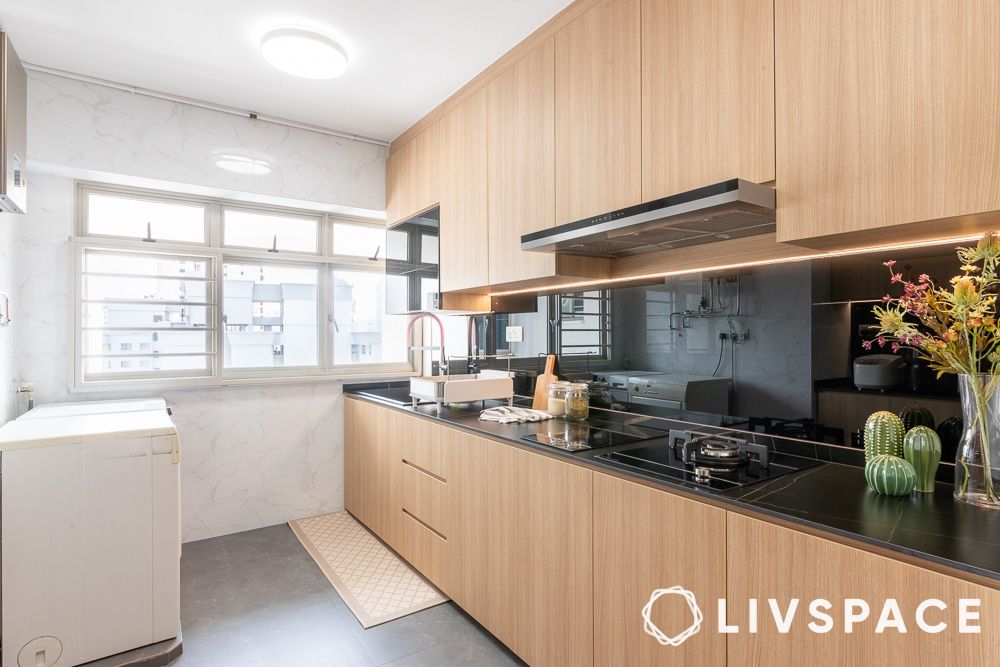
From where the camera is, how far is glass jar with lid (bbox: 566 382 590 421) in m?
2.30

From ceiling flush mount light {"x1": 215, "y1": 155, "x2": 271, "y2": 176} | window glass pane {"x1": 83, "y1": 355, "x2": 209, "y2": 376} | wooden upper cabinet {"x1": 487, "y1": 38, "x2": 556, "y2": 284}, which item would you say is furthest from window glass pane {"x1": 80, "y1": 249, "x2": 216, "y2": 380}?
wooden upper cabinet {"x1": 487, "y1": 38, "x2": 556, "y2": 284}

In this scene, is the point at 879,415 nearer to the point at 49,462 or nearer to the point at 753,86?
the point at 753,86

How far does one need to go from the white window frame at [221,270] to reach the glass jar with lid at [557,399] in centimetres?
179

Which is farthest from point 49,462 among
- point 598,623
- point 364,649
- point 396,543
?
point 598,623

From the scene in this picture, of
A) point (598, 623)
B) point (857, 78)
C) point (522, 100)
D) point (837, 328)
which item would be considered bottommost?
→ point (598, 623)

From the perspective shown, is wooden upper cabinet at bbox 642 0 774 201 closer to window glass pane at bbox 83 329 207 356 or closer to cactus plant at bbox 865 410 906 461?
cactus plant at bbox 865 410 906 461

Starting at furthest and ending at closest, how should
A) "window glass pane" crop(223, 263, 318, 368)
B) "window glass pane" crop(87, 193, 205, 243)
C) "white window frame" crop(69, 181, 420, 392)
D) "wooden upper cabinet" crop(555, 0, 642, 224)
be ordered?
"window glass pane" crop(223, 263, 318, 368)
"window glass pane" crop(87, 193, 205, 243)
"white window frame" crop(69, 181, 420, 392)
"wooden upper cabinet" crop(555, 0, 642, 224)

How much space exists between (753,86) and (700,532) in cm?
122

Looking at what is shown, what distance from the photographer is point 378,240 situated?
3939 millimetres

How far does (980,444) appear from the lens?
1167 mm

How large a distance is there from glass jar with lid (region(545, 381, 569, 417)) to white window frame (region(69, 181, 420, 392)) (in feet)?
5.86

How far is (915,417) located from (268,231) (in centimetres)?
353

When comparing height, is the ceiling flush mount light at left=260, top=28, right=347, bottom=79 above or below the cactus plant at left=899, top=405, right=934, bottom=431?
above

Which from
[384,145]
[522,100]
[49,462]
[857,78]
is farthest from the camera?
[384,145]
